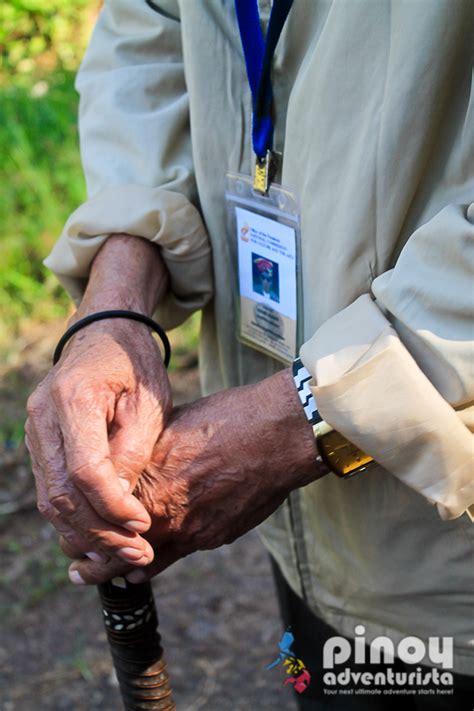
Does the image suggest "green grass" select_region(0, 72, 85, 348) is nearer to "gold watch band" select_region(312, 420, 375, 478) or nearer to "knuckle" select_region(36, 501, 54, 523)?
"knuckle" select_region(36, 501, 54, 523)

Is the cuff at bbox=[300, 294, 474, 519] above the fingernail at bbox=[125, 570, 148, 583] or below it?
above

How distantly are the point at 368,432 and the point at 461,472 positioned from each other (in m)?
0.10

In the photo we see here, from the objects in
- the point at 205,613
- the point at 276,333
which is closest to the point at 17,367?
the point at 205,613

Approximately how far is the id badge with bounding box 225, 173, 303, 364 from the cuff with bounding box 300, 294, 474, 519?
0.22 m

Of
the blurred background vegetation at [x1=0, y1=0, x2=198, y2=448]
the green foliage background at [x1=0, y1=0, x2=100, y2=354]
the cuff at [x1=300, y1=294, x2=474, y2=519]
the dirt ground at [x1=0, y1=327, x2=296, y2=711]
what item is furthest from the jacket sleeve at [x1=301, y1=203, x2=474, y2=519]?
the green foliage background at [x1=0, y1=0, x2=100, y2=354]

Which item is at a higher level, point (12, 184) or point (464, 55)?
point (464, 55)

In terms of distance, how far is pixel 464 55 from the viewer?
92 cm

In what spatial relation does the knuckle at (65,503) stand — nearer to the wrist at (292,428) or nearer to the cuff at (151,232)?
the wrist at (292,428)

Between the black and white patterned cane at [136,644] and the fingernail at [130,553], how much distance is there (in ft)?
0.46

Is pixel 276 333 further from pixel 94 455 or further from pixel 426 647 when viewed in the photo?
pixel 426 647

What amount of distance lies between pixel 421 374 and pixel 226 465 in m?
0.27

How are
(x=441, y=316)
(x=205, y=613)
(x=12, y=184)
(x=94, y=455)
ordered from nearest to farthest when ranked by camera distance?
(x=441, y=316), (x=94, y=455), (x=205, y=613), (x=12, y=184)

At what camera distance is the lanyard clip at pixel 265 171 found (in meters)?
1.14

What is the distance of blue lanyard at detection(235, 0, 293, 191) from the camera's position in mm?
1077
